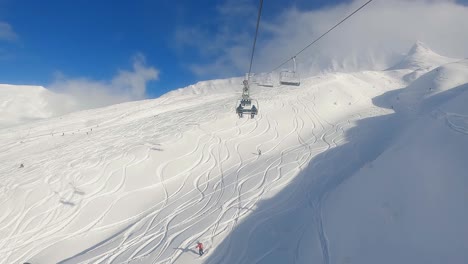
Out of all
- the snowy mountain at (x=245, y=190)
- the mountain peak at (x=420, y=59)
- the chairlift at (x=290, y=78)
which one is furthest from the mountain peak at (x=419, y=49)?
the chairlift at (x=290, y=78)

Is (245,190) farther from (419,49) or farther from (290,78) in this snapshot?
(419,49)

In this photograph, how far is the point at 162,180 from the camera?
25.5m

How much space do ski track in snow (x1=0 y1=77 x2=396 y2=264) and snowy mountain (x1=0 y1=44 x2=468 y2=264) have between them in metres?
0.12

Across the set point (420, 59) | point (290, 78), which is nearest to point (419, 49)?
point (420, 59)

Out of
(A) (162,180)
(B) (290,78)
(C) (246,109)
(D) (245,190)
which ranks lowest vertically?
(D) (245,190)

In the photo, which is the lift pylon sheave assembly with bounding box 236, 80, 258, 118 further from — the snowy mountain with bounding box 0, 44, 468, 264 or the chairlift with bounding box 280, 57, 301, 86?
the snowy mountain with bounding box 0, 44, 468, 264

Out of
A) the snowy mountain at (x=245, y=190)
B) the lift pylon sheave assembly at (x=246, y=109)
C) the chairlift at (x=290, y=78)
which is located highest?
the chairlift at (x=290, y=78)

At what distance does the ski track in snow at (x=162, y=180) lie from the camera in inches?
679

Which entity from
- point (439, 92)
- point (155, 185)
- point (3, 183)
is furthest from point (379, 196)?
point (439, 92)

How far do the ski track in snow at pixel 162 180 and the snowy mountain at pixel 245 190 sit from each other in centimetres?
12

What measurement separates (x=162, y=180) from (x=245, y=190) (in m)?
8.13

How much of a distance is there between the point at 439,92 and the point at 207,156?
38.8 m

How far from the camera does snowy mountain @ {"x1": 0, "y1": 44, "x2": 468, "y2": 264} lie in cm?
1259

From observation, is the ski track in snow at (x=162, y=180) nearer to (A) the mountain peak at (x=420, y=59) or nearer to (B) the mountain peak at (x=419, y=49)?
(A) the mountain peak at (x=420, y=59)
